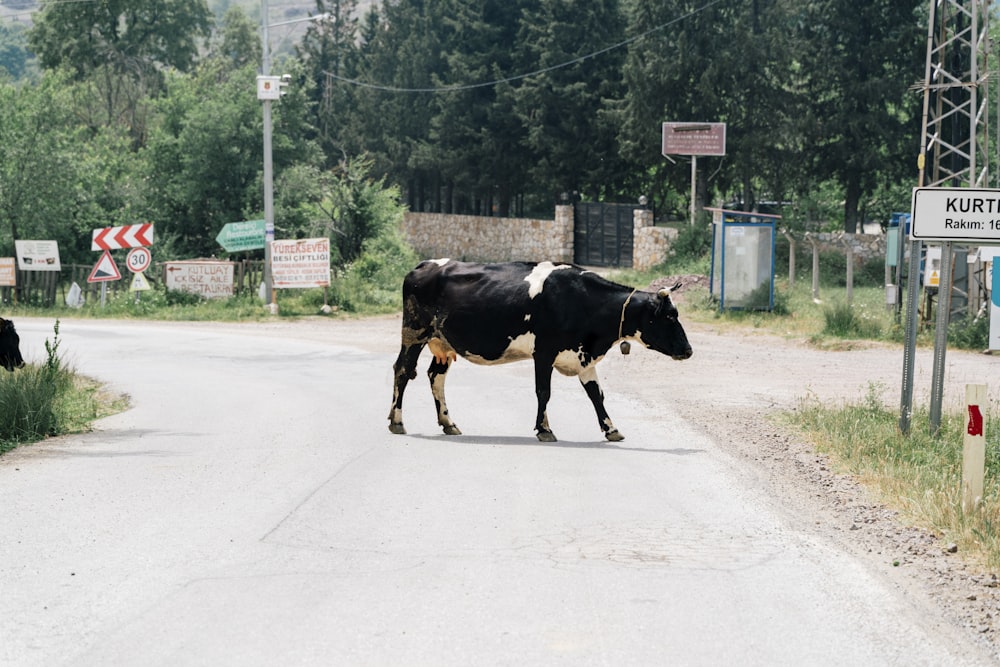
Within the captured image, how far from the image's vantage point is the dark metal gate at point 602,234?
48.3 metres

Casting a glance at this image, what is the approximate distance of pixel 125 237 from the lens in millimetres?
34938

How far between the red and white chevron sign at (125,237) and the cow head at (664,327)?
78.4ft

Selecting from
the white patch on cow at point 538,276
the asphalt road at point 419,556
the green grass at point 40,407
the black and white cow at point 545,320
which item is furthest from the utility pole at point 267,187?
the white patch on cow at point 538,276

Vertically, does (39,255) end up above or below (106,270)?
above

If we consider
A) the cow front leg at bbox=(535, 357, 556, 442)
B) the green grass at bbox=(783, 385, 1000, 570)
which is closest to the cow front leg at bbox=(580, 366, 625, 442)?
the cow front leg at bbox=(535, 357, 556, 442)

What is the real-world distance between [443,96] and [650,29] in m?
14.2

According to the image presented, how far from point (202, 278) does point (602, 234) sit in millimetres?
18394

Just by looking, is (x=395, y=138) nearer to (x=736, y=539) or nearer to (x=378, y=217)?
(x=378, y=217)

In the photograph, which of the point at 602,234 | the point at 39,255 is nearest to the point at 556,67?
the point at 602,234

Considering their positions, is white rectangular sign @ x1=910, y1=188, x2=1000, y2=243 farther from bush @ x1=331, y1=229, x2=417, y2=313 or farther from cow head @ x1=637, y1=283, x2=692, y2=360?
bush @ x1=331, y1=229, x2=417, y2=313

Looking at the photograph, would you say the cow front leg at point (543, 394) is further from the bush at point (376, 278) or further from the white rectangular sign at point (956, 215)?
the bush at point (376, 278)

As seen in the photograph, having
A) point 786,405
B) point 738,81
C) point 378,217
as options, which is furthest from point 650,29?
point 786,405

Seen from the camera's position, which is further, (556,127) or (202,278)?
(556,127)

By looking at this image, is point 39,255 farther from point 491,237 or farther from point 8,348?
point 491,237
